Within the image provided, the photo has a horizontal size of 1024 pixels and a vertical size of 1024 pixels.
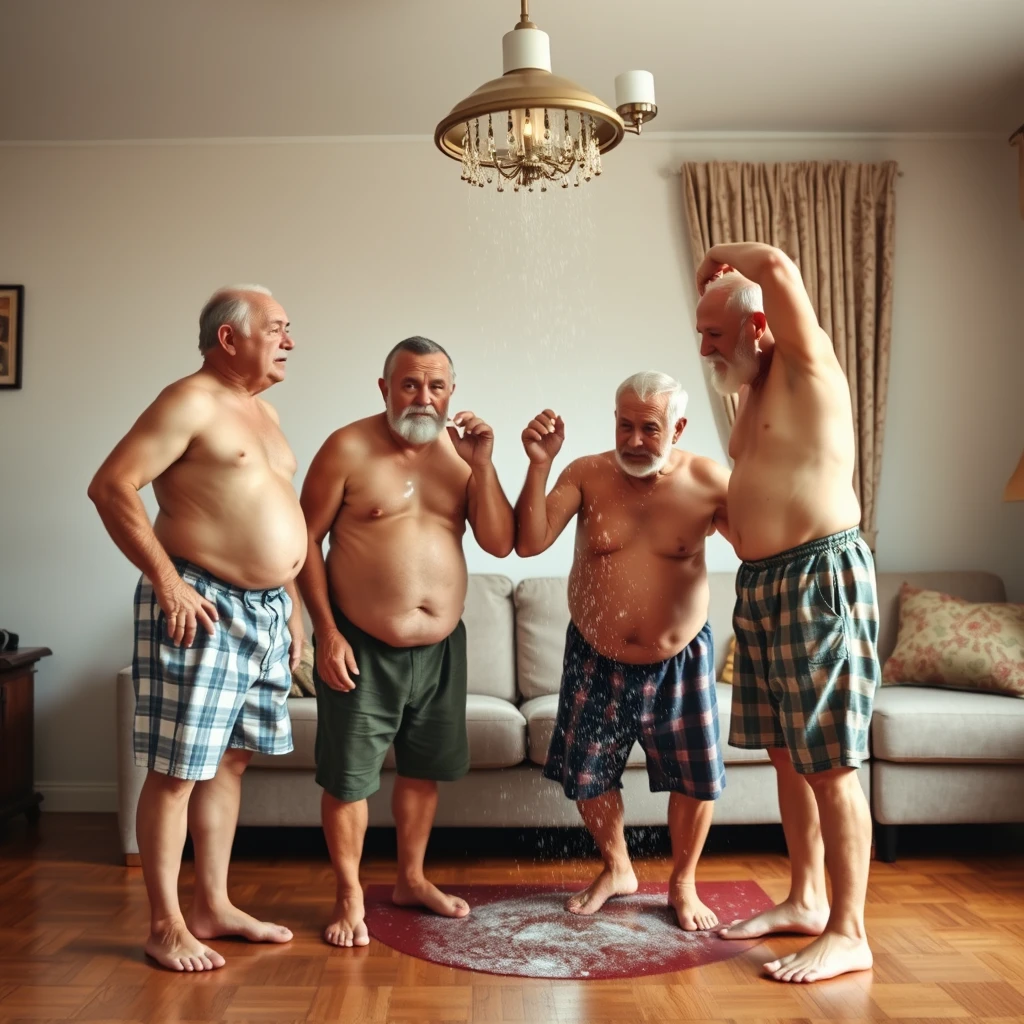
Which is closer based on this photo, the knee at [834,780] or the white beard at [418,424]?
the knee at [834,780]

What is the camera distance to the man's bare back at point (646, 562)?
279 centimetres

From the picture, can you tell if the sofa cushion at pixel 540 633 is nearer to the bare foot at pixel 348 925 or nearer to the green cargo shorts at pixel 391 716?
the green cargo shorts at pixel 391 716

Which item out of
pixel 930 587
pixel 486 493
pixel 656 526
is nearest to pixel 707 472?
pixel 656 526

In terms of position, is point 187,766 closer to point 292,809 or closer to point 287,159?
point 292,809

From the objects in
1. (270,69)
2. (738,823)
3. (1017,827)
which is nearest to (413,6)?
(270,69)

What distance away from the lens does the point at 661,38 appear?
11.8 ft

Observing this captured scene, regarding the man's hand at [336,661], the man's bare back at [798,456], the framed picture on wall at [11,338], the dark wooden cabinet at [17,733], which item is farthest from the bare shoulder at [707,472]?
the framed picture on wall at [11,338]

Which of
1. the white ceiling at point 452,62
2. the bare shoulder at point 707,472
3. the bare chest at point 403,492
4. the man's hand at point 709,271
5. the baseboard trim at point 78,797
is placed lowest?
the baseboard trim at point 78,797

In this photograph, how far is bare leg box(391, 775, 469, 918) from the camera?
290 cm

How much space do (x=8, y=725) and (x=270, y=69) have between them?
8.23 ft

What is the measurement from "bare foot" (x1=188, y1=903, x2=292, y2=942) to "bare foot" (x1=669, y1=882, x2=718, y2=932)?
3.23 ft

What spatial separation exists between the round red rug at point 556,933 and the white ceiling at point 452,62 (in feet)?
8.62

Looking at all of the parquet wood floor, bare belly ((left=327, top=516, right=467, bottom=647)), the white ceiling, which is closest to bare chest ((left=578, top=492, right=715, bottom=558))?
bare belly ((left=327, top=516, right=467, bottom=647))

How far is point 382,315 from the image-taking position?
4.43 m
